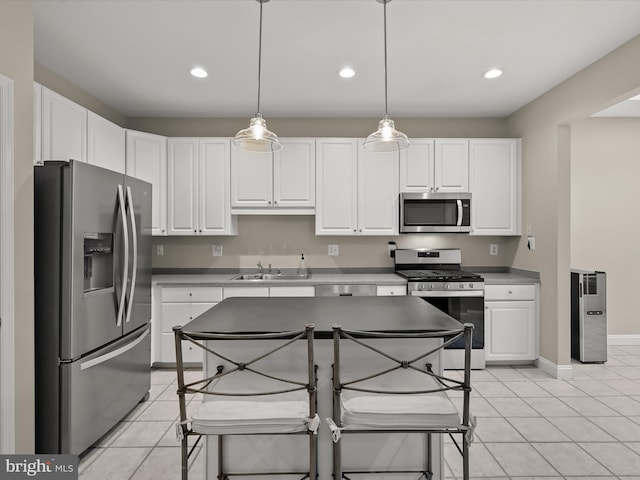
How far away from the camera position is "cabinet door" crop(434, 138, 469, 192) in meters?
4.13

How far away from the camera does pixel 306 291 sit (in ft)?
12.5

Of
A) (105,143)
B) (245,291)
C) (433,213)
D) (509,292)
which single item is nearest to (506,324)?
(509,292)

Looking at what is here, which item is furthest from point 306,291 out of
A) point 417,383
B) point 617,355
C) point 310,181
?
point 617,355

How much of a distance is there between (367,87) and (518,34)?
4.20 ft

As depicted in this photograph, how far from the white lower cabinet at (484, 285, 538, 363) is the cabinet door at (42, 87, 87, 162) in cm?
384

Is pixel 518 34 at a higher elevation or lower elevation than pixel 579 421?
higher

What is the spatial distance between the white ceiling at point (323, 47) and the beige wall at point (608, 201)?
1.32 metres

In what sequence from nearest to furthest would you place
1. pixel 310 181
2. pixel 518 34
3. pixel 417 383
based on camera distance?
pixel 417 383 < pixel 518 34 < pixel 310 181

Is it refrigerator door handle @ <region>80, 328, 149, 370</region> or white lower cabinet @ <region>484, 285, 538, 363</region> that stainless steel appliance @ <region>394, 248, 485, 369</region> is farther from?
refrigerator door handle @ <region>80, 328, 149, 370</region>

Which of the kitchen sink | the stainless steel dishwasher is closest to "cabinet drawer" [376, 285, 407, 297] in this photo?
the stainless steel dishwasher

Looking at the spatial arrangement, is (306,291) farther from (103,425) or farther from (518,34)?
(518,34)

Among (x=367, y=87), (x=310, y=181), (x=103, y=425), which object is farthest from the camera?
(x=310, y=181)

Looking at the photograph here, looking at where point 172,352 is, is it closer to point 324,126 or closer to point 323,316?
point 323,316

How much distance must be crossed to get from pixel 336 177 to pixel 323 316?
2.46 meters
